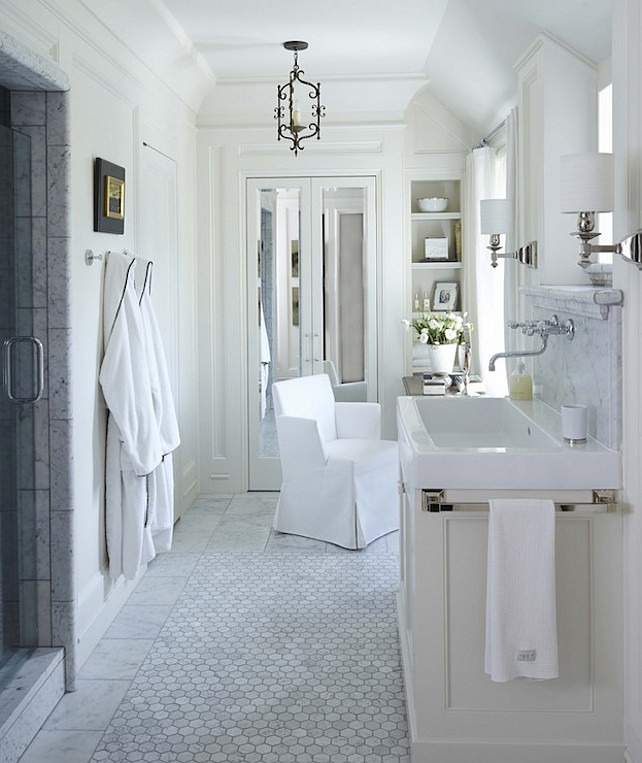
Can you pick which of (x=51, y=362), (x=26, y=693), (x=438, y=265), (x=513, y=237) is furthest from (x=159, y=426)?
(x=438, y=265)

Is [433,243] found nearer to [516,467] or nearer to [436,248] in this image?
[436,248]

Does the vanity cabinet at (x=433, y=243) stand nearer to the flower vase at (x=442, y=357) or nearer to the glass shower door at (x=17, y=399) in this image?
the flower vase at (x=442, y=357)

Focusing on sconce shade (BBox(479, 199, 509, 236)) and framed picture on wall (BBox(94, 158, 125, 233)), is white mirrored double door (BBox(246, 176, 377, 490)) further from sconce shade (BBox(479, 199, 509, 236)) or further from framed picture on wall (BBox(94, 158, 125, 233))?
framed picture on wall (BBox(94, 158, 125, 233))

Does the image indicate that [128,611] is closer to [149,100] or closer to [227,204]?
[149,100]

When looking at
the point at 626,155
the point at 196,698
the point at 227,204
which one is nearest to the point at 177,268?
the point at 227,204

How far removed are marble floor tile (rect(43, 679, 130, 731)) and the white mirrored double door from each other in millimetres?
3088

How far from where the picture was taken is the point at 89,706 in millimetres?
3180

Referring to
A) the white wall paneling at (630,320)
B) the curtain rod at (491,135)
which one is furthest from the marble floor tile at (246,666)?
the curtain rod at (491,135)

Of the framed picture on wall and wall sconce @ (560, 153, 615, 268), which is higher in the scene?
the framed picture on wall

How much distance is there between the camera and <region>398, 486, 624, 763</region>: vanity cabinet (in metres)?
2.65

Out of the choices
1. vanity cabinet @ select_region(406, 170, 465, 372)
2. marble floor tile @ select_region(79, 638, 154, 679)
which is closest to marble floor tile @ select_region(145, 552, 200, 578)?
marble floor tile @ select_region(79, 638, 154, 679)

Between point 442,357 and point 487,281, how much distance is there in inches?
21.7

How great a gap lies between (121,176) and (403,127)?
2.60 metres

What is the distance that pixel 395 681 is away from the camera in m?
3.36
